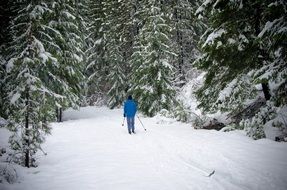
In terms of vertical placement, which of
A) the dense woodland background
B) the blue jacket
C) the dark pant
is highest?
the dense woodland background

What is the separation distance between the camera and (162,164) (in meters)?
9.11

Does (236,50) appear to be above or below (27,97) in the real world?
above

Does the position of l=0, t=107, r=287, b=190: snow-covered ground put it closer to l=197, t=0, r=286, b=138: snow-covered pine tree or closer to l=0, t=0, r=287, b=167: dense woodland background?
l=0, t=0, r=287, b=167: dense woodland background

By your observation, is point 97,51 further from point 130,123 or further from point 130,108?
point 130,123

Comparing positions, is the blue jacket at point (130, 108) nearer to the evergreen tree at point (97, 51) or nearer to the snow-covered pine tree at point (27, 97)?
the snow-covered pine tree at point (27, 97)

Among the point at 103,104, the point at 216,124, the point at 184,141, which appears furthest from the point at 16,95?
the point at 103,104

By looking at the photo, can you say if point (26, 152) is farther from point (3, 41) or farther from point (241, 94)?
point (241, 94)

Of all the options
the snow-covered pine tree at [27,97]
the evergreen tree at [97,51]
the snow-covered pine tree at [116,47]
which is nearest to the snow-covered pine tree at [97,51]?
the evergreen tree at [97,51]

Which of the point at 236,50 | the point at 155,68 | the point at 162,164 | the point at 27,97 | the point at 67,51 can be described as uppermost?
the point at 67,51

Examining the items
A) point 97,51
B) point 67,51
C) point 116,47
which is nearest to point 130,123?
point 67,51

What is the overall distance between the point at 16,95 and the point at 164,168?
17.6 ft

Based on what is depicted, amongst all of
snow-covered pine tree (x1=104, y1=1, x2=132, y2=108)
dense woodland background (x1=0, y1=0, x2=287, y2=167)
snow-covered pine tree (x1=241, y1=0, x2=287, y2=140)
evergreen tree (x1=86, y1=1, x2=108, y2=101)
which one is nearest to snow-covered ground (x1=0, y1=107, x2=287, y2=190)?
snow-covered pine tree (x1=241, y1=0, x2=287, y2=140)

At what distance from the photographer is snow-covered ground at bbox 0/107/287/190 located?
7.43m

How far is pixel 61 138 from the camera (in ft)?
48.0
